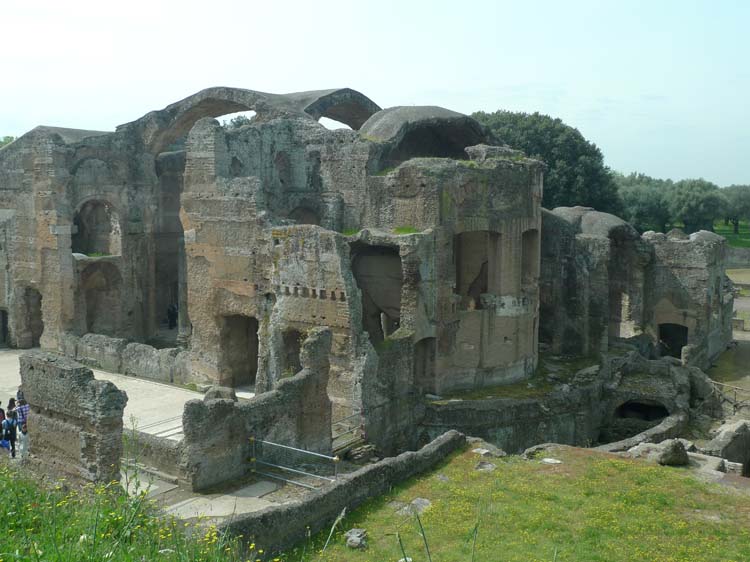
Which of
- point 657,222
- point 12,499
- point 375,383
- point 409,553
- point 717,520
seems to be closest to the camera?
point 12,499

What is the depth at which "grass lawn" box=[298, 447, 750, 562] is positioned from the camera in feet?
30.6

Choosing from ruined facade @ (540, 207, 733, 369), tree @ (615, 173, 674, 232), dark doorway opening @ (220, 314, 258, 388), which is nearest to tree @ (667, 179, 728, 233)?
tree @ (615, 173, 674, 232)

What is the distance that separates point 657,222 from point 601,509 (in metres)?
46.3

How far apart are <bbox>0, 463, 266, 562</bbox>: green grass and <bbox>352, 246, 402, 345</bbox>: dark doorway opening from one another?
1191 centimetres

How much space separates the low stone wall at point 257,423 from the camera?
12.4m

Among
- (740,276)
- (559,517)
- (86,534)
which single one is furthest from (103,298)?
(740,276)

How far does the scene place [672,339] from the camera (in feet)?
87.9

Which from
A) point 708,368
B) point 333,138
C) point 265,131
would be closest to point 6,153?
point 265,131

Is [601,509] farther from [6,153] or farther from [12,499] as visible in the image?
[6,153]

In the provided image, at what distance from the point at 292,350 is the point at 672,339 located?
49.1 feet

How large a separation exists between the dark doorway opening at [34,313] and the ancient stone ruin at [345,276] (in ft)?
0.19

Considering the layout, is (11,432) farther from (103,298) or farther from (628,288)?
(628,288)

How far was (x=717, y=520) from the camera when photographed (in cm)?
1041

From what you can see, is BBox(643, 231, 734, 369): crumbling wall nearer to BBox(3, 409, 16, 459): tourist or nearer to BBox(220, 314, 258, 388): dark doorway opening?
BBox(220, 314, 258, 388): dark doorway opening
